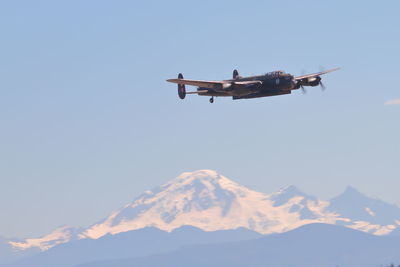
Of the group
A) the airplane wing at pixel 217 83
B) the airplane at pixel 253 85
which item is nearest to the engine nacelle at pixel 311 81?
the airplane at pixel 253 85

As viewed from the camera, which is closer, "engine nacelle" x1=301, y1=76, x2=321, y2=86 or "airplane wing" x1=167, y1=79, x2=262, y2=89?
"airplane wing" x1=167, y1=79, x2=262, y2=89

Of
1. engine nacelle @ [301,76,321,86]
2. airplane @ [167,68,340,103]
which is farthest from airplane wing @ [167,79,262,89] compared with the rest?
engine nacelle @ [301,76,321,86]

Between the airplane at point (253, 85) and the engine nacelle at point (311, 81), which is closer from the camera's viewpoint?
the airplane at point (253, 85)

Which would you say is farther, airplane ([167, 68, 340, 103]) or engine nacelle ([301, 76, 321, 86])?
engine nacelle ([301, 76, 321, 86])

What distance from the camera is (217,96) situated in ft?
446

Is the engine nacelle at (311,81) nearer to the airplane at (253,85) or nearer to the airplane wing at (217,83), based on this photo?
the airplane at (253,85)

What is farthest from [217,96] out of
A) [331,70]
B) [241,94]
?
[331,70]

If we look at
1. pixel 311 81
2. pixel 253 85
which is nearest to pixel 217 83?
pixel 253 85

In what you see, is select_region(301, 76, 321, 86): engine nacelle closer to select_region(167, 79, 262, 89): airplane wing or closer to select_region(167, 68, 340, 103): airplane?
select_region(167, 68, 340, 103): airplane

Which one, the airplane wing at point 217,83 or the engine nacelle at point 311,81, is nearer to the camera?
the airplane wing at point 217,83

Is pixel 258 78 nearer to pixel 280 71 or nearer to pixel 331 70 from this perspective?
pixel 280 71

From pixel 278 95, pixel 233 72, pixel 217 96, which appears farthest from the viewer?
pixel 233 72

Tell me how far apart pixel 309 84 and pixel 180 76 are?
29.6 m

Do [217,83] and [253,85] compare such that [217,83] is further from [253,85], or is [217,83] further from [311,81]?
[311,81]
